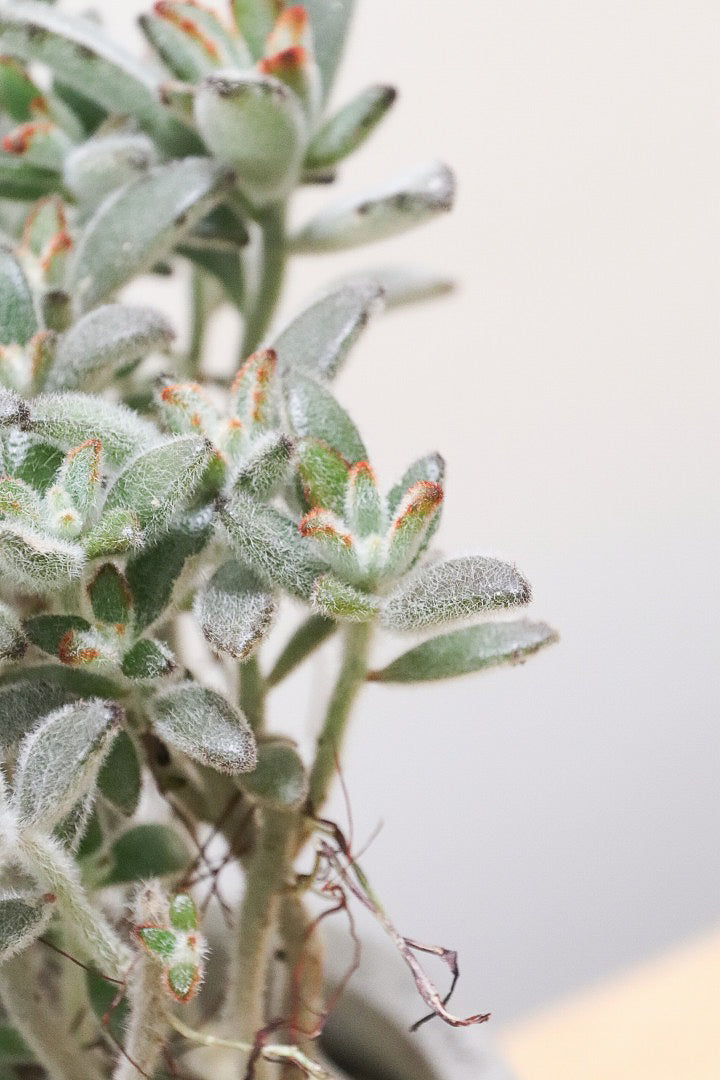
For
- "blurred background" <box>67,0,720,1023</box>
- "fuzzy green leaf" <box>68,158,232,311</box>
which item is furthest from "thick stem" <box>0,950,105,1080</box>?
"blurred background" <box>67,0,720,1023</box>

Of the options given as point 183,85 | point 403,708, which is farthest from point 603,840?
point 183,85

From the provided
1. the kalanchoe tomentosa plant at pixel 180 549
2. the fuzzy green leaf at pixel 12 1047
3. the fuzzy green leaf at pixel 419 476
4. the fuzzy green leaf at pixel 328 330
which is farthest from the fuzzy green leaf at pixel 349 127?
the fuzzy green leaf at pixel 12 1047

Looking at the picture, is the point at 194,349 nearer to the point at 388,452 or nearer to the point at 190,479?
the point at 190,479

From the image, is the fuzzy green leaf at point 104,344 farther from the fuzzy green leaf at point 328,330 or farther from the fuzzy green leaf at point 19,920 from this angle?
the fuzzy green leaf at point 19,920

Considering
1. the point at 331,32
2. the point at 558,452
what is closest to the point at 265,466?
the point at 331,32

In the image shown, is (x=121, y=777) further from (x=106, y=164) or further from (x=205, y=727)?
(x=106, y=164)

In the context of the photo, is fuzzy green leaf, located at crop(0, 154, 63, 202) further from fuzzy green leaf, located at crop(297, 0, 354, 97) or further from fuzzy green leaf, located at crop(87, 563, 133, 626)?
fuzzy green leaf, located at crop(87, 563, 133, 626)

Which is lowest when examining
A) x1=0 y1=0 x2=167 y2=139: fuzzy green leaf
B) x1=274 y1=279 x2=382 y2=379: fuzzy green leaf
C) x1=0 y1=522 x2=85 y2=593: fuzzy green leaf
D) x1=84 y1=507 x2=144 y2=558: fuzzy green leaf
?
x1=0 y1=522 x2=85 y2=593: fuzzy green leaf
